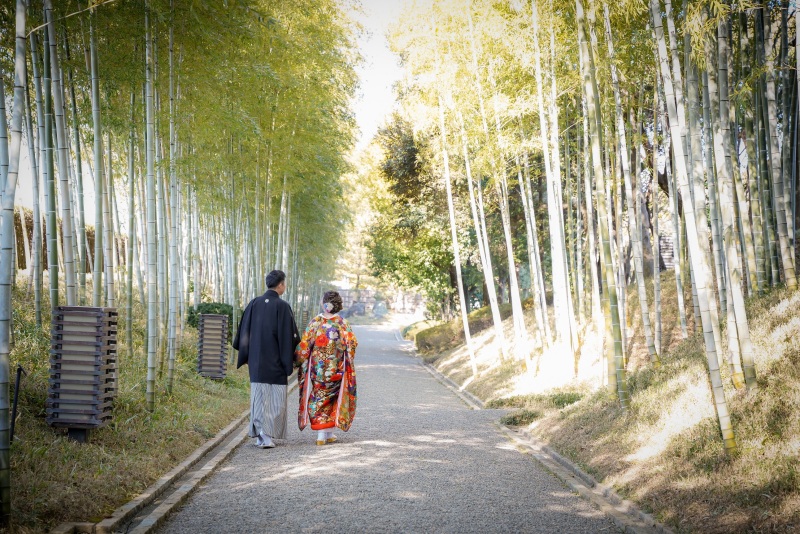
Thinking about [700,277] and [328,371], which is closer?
[700,277]

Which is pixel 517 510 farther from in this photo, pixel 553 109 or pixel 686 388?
pixel 553 109

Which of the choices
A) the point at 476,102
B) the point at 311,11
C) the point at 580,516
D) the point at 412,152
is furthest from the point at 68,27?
the point at 412,152

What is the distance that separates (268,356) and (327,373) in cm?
56

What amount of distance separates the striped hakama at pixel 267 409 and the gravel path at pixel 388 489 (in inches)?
6.8

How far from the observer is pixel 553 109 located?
386 inches

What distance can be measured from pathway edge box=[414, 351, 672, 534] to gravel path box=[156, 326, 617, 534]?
8 cm

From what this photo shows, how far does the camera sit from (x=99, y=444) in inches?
194

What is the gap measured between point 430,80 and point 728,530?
1050 centimetres

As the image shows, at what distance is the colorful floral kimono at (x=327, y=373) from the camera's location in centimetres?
649

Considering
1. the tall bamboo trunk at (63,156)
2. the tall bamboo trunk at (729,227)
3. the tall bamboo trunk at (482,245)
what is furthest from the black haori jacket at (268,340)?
the tall bamboo trunk at (482,245)

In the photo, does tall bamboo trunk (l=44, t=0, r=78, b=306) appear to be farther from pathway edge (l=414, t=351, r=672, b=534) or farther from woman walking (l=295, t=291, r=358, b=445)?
pathway edge (l=414, t=351, r=672, b=534)

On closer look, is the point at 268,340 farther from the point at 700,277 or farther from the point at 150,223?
the point at 700,277

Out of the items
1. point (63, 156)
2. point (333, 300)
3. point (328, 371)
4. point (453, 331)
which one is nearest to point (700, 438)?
point (328, 371)

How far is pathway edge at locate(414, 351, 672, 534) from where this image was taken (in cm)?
384
